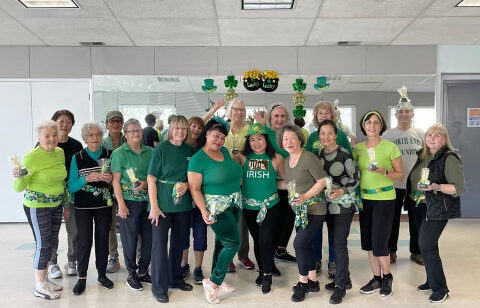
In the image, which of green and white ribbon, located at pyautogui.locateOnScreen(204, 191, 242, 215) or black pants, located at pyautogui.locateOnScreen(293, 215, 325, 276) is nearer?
green and white ribbon, located at pyautogui.locateOnScreen(204, 191, 242, 215)

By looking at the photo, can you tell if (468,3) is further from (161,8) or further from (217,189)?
(217,189)

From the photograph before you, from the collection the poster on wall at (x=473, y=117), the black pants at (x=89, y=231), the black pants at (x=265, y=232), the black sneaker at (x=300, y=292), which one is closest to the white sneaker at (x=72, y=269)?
the black pants at (x=89, y=231)

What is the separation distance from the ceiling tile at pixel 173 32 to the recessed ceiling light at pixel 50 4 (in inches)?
27.4

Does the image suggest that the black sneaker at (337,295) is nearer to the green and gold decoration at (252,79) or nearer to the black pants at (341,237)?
the black pants at (341,237)

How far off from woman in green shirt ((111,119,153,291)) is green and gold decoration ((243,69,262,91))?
2.85 meters

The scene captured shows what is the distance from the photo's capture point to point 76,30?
5.29 m

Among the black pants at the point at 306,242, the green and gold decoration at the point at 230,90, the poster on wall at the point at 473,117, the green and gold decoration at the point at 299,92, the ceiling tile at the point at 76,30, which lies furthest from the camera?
the poster on wall at the point at 473,117

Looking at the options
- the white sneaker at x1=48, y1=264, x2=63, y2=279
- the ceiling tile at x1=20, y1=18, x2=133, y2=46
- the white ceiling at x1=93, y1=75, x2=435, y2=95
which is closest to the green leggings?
the white sneaker at x1=48, y1=264, x2=63, y2=279

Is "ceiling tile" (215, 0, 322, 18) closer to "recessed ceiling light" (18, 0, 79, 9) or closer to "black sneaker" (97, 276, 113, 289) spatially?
"recessed ceiling light" (18, 0, 79, 9)

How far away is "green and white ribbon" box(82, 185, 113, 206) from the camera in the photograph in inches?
131

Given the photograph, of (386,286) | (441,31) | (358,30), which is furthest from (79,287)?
(441,31)

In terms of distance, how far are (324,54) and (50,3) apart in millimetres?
3917

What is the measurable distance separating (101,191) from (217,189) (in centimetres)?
105

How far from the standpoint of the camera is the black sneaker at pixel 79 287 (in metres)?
3.37
